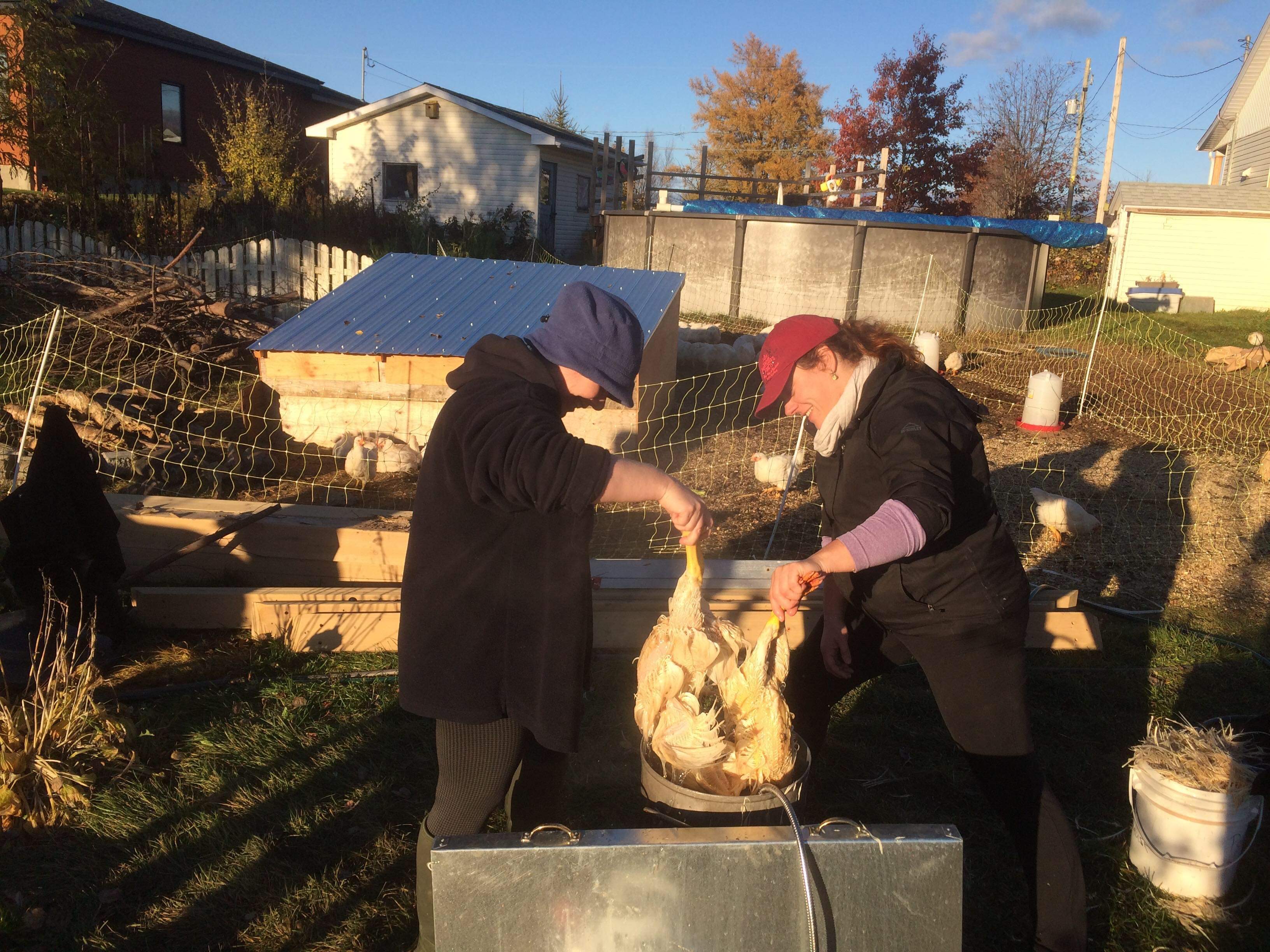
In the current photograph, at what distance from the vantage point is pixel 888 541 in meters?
2.20

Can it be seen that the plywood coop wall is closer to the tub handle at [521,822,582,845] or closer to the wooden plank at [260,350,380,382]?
the wooden plank at [260,350,380,382]

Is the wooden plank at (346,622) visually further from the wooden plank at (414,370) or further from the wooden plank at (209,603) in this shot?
the wooden plank at (414,370)

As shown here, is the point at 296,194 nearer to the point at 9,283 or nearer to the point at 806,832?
the point at 9,283

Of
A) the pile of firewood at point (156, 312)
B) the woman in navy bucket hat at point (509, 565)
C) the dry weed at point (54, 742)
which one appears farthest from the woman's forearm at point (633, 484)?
the pile of firewood at point (156, 312)

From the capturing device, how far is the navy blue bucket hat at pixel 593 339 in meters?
2.12

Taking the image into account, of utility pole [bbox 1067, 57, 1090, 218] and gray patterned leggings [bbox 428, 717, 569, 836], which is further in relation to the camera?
utility pole [bbox 1067, 57, 1090, 218]

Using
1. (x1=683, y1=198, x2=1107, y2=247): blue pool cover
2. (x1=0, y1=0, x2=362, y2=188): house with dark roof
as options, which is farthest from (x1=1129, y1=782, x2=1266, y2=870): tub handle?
(x1=0, y1=0, x2=362, y2=188): house with dark roof

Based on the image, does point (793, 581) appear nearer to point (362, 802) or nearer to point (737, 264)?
point (362, 802)

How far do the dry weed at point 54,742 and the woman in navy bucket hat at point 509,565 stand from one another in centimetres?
180

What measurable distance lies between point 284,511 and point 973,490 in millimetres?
3829

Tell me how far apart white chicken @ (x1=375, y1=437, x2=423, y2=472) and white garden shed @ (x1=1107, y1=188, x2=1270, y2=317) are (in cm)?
2256

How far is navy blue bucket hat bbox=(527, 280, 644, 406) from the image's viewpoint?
83.5 inches

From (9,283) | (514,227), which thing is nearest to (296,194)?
(514,227)

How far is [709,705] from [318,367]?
5.88 meters
